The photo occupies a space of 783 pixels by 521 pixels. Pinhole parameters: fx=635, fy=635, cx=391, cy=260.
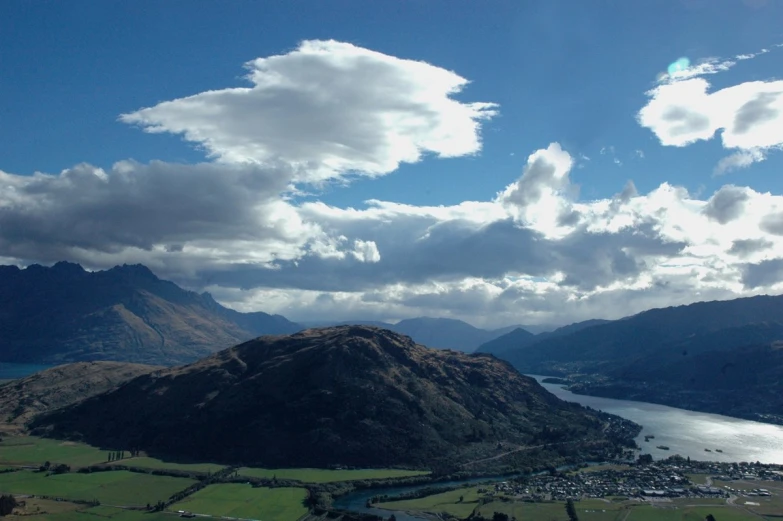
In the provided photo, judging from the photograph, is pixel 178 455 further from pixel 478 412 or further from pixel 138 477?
pixel 478 412

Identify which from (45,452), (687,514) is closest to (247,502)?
(45,452)

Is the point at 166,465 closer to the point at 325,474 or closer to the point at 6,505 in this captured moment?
the point at 325,474

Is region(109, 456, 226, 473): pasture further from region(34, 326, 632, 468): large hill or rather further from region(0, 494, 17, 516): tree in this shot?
region(0, 494, 17, 516): tree

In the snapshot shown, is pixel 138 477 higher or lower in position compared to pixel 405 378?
lower

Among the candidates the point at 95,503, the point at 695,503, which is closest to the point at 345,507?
the point at 95,503

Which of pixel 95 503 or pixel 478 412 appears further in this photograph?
pixel 478 412

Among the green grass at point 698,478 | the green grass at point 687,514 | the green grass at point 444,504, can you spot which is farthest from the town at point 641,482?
the green grass at point 687,514

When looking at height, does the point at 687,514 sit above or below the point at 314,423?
below
